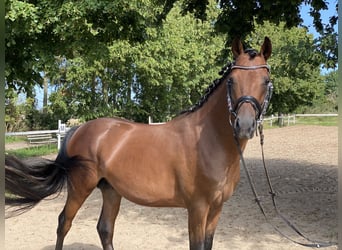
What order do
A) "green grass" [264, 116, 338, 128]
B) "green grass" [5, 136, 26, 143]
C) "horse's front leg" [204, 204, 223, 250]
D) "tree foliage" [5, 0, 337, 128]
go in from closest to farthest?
"horse's front leg" [204, 204, 223, 250], "tree foliage" [5, 0, 337, 128], "green grass" [5, 136, 26, 143], "green grass" [264, 116, 338, 128]

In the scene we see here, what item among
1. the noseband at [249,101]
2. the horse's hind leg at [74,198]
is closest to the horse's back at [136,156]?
the horse's hind leg at [74,198]

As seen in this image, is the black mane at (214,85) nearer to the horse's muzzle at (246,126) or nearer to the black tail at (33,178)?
the horse's muzzle at (246,126)

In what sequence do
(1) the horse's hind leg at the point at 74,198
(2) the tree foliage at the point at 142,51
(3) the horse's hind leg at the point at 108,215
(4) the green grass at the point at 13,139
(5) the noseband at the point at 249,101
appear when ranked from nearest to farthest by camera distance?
(5) the noseband at the point at 249,101
(1) the horse's hind leg at the point at 74,198
(3) the horse's hind leg at the point at 108,215
(2) the tree foliage at the point at 142,51
(4) the green grass at the point at 13,139

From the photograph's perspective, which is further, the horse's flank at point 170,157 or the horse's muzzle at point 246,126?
the horse's flank at point 170,157

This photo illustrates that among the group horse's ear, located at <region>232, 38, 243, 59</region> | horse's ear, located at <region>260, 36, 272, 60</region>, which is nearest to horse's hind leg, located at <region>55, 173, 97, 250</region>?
horse's ear, located at <region>232, 38, 243, 59</region>

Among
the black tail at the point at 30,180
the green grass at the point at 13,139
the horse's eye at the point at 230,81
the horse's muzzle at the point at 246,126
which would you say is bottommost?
the green grass at the point at 13,139

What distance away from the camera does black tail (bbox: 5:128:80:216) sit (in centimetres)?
365

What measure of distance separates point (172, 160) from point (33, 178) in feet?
5.09

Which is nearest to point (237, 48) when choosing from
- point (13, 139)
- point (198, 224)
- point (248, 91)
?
point (248, 91)

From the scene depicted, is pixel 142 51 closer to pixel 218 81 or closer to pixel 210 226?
pixel 218 81

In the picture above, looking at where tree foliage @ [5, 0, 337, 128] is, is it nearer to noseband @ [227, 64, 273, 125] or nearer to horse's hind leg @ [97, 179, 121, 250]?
horse's hind leg @ [97, 179, 121, 250]

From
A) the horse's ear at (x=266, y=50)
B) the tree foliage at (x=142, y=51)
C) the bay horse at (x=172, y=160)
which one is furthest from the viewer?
the tree foliage at (x=142, y=51)

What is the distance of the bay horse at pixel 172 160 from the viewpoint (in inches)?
103

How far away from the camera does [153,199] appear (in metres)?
3.20
